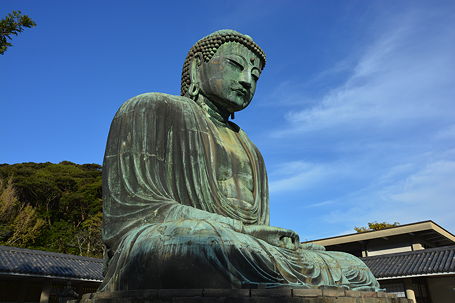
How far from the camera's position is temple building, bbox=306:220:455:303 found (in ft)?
47.1

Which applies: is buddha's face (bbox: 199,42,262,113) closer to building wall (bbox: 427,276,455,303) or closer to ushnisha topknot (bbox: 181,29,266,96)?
ushnisha topknot (bbox: 181,29,266,96)

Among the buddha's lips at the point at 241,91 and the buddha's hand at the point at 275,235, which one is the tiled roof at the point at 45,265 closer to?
the buddha's lips at the point at 241,91

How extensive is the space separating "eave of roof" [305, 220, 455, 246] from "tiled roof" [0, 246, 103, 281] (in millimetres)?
11900

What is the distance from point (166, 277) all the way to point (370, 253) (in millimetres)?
19258

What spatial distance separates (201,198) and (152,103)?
52.0 inches

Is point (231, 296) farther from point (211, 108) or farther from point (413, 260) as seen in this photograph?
point (413, 260)

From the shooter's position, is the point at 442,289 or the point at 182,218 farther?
the point at 442,289

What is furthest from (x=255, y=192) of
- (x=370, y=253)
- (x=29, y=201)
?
(x=29, y=201)

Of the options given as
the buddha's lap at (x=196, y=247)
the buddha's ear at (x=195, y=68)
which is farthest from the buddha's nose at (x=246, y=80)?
the buddha's lap at (x=196, y=247)

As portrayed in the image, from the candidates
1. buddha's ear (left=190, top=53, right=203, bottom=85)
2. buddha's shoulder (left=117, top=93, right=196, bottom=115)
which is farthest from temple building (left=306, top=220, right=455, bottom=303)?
buddha's shoulder (left=117, top=93, right=196, bottom=115)

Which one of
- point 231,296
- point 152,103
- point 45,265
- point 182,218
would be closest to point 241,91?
point 152,103

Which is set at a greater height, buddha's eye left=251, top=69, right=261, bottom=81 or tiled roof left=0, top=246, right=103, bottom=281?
buddha's eye left=251, top=69, right=261, bottom=81

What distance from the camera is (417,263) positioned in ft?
49.1

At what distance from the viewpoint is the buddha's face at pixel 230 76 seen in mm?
5375
